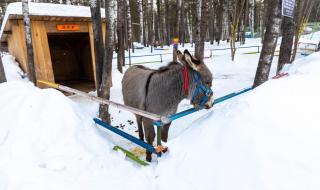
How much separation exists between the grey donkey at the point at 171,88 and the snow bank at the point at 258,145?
1.81ft

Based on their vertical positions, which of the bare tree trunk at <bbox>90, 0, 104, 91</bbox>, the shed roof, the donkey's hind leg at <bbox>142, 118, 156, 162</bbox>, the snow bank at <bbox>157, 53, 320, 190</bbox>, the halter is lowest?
the donkey's hind leg at <bbox>142, 118, 156, 162</bbox>

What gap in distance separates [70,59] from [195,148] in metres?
9.45

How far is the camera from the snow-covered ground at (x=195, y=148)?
1.70 m

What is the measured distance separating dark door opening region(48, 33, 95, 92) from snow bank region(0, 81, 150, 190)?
259 inches

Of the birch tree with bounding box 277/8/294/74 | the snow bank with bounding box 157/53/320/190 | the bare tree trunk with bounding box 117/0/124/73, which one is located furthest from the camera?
the bare tree trunk with bounding box 117/0/124/73

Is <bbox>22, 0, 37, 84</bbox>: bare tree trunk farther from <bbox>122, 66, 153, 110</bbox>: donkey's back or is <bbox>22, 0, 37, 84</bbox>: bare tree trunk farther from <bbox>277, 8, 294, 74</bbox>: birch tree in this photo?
<bbox>277, 8, 294, 74</bbox>: birch tree

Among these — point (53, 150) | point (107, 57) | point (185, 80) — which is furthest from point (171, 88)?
point (107, 57)

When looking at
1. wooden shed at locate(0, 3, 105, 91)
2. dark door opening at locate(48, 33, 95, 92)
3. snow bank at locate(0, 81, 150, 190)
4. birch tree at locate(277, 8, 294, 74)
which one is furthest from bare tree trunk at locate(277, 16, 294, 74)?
dark door opening at locate(48, 33, 95, 92)

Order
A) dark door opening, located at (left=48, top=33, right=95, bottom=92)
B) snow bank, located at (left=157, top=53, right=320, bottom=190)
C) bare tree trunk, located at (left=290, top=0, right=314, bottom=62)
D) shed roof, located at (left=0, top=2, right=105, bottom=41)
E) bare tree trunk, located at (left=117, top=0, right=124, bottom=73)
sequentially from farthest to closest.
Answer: dark door opening, located at (left=48, top=33, right=95, bottom=92) < bare tree trunk, located at (left=117, top=0, right=124, bottom=73) < bare tree trunk, located at (left=290, top=0, right=314, bottom=62) < shed roof, located at (left=0, top=2, right=105, bottom=41) < snow bank, located at (left=157, top=53, right=320, bottom=190)

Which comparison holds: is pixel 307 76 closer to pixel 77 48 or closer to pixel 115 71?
pixel 115 71

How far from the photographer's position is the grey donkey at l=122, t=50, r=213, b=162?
2.82 metres

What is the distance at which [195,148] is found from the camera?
2172 millimetres

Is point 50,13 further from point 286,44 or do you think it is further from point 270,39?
point 286,44

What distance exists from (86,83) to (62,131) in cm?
698
